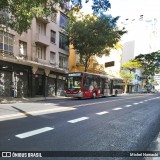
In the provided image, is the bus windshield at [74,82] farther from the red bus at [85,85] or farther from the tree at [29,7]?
the tree at [29,7]

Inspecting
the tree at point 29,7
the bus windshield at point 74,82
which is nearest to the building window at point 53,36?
the bus windshield at point 74,82

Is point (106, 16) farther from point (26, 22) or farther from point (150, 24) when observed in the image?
point (150, 24)

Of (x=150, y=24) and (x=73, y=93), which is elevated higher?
(x=150, y=24)

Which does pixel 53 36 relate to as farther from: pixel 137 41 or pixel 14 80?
pixel 137 41

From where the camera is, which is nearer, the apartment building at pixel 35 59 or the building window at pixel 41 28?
Result: the apartment building at pixel 35 59

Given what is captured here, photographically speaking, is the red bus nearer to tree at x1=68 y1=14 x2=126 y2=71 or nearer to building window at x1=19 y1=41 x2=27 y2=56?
tree at x1=68 y1=14 x2=126 y2=71

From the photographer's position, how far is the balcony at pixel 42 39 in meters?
26.9

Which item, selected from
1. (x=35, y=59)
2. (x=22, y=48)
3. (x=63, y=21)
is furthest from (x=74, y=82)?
(x=63, y=21)

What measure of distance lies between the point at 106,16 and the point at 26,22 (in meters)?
16.9

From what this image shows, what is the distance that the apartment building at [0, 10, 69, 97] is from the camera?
74.4 ft

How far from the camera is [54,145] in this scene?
18.2ft

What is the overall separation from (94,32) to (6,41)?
11129 mm

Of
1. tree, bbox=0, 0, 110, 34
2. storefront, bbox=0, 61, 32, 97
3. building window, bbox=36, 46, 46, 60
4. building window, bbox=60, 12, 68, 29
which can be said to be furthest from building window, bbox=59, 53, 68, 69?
tree, bbox=0, 0, 110, 34

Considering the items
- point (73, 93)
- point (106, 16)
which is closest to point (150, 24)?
point (106, 16)
